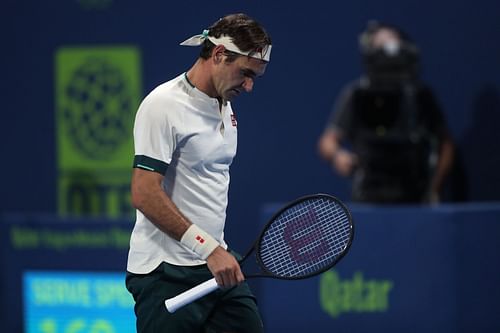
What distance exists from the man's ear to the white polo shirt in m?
0.11

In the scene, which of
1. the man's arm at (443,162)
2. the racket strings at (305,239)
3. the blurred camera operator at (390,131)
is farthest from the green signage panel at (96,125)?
the racket strings at (305,239)

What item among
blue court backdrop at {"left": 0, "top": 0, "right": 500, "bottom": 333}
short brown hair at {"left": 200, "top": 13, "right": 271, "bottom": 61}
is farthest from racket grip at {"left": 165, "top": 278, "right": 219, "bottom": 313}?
blue court backdrop at {"left": 0, "top": 0, "right": 500, "bottom": 333}

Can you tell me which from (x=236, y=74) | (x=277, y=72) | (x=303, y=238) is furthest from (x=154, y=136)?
(x=277, y=72)

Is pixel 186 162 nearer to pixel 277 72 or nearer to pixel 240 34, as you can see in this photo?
pixel 240 34

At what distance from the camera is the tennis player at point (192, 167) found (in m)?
3.39

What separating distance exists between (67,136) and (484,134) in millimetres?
2525

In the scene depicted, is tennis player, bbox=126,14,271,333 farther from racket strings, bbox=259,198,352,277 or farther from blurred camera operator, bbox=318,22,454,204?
→ blurred camera operator, bbox=318,22,454,204

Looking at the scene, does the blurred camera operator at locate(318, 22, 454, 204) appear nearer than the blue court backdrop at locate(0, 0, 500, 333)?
No

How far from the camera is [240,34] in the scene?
347 centimetres

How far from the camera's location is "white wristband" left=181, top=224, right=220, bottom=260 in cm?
334

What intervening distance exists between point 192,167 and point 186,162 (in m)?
0.02

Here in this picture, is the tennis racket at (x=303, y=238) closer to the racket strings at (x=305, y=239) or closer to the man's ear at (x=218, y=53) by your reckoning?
the racket strings at (x=305, y=239)

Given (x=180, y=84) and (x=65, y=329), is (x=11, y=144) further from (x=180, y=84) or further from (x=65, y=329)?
(x=180, y=84)

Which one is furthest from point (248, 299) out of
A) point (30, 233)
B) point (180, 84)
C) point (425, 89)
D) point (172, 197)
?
point (30, 233)
